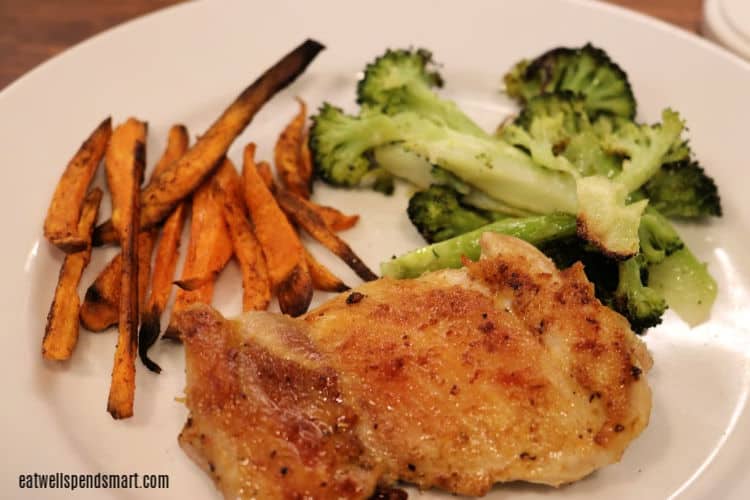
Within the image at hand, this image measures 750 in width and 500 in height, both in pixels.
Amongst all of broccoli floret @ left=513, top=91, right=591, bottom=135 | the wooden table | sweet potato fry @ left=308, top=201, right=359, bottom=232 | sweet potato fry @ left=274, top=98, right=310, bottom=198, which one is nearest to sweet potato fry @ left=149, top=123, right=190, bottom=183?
sweet potato fry @ left=274, top=98, right=310, bottom=198

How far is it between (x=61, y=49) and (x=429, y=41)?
251 cm

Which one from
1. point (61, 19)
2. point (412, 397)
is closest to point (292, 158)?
point (412, 397)

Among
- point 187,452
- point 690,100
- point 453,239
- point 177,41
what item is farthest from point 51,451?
point 690,100

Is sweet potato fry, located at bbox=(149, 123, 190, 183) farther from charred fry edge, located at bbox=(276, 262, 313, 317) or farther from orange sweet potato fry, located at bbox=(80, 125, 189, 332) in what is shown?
charred fry edge, located at bbox=(276, 262, 313, 317)

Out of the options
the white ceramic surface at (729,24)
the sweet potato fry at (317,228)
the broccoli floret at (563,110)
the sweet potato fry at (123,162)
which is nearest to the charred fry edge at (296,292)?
the sweet potato fry at (317,228)

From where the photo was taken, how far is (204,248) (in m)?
3.18

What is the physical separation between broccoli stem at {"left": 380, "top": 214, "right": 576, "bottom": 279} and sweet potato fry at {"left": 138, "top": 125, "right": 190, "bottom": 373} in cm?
96

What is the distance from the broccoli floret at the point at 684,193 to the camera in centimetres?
344

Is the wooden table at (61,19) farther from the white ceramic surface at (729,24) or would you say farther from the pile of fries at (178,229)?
the pile of fries at (178,229)

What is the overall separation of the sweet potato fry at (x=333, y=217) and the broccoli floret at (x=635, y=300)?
129 centimetres

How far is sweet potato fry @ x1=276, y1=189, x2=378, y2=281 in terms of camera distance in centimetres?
321

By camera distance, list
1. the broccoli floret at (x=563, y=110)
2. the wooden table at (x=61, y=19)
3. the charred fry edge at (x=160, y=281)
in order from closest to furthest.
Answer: the charred fry edge at (x=160, y=281) → the broccoli floret at (x=563, y=110) → the wooden table at (x=61, y=19)

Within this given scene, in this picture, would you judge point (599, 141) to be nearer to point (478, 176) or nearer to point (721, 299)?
point (478, 176)

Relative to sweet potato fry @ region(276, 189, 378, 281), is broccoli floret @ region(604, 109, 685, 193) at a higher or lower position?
higher
